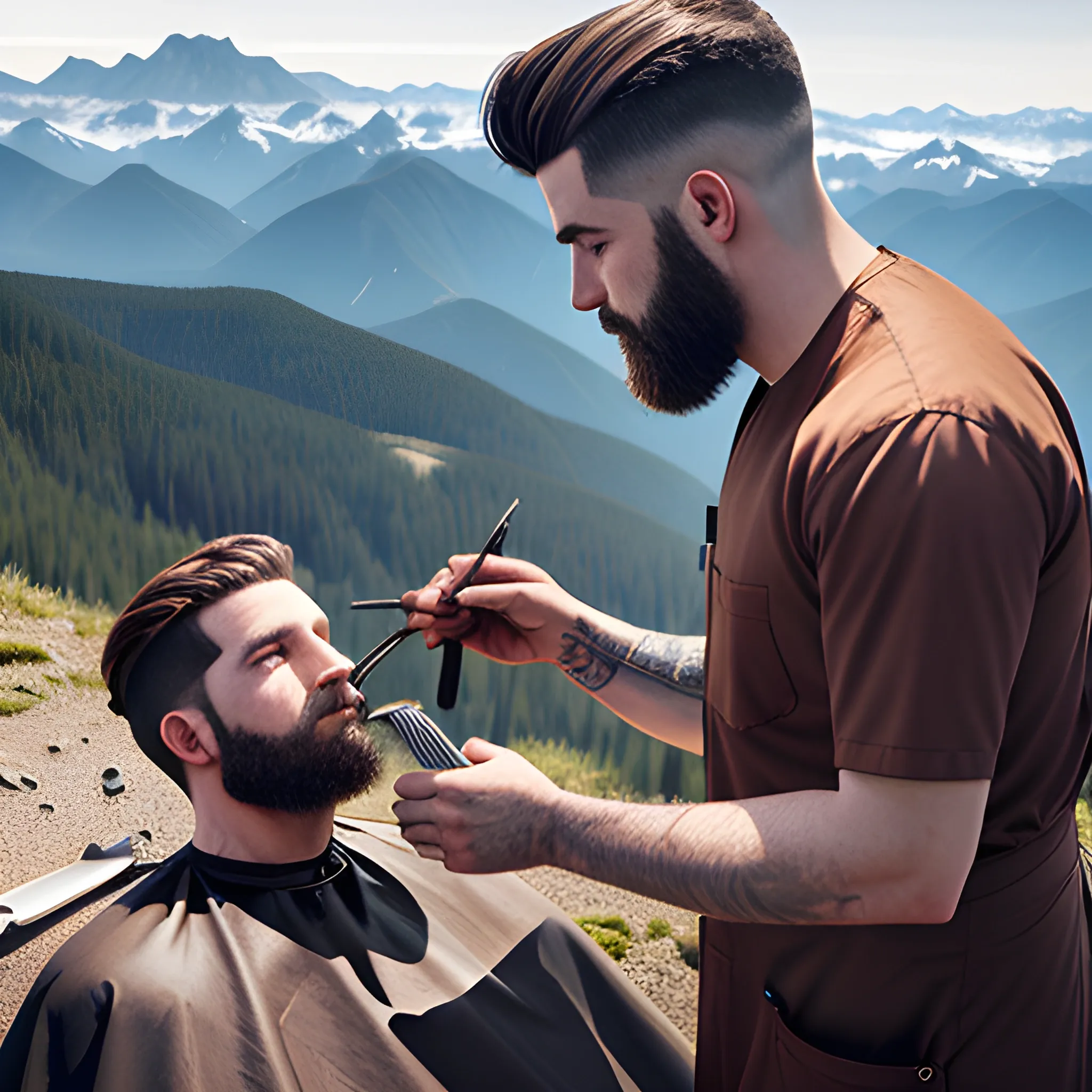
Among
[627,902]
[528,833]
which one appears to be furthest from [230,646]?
[627,902]

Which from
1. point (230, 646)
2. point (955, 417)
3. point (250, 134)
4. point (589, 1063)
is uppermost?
point (250, 134)

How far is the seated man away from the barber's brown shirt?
74cm

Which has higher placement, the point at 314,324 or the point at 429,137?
the point at 429,137

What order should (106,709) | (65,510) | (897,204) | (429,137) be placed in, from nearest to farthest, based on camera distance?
(106,709), (65,510), (429,137), (897,204)

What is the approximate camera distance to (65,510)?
4.89m

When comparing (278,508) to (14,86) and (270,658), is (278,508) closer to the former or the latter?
(270,658)

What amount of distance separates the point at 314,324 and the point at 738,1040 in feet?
16.7

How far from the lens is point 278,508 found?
5.05 metres

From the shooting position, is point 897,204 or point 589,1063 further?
point 897,204

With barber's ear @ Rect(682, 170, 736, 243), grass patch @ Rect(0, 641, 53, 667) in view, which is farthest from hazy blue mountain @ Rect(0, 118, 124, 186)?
barber's ear @ Rect(682, 170, 736, 243)

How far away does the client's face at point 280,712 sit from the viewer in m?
1.94

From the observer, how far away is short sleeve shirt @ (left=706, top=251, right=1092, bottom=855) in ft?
3.12

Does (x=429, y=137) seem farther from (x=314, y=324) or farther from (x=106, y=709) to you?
(x=106, y=709)

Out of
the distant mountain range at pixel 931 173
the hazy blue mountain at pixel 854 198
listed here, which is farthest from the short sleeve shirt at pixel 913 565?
the hazy blue mountain at pixel 854 198
